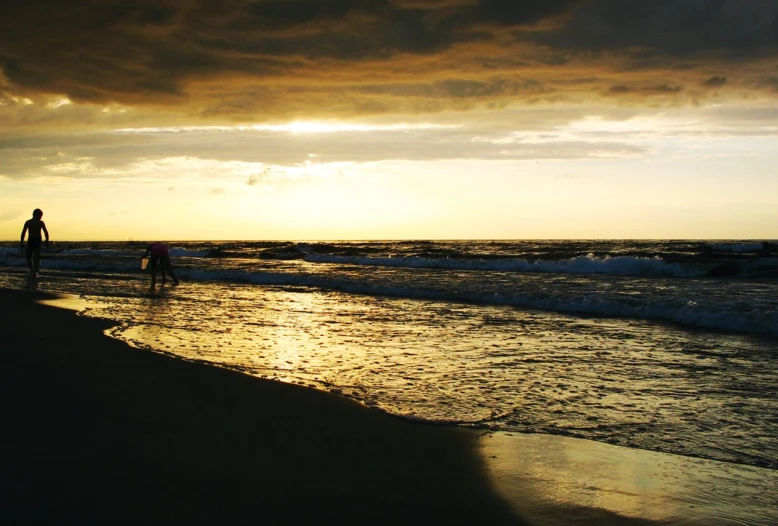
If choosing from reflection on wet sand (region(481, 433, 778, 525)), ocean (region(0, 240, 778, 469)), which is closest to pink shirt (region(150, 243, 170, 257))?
ocean (region(0, 240, 778, 469))

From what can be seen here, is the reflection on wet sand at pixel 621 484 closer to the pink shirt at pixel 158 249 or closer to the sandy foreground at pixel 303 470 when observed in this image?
the sandy foreground at pixel 303 470

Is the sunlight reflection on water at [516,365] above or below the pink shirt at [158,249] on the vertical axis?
below

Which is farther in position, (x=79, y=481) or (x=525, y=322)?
(x=525, y=322)

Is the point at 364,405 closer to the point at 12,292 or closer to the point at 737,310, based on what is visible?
the point at 737,310

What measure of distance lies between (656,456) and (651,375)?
111 inches

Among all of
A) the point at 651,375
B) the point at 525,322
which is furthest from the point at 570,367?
the point at 525,322

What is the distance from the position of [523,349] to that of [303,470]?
528 centimetres

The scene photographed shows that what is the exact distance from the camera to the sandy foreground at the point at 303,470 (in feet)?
11.1

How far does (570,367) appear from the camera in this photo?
295 inches

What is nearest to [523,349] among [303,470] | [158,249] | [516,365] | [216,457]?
Answer: [516,365]

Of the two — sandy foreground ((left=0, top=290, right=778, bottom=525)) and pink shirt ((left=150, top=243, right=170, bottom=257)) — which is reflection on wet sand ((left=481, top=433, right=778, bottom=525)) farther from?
pink shirt ((left=150, top=243, right=170, bottom=257))

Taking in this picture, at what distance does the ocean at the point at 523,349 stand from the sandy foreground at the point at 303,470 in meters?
0.52

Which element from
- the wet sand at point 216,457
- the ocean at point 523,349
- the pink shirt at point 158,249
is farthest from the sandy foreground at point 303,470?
the pink shirt at point 158,249

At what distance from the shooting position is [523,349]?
8.70 meters
